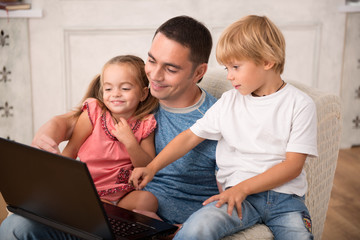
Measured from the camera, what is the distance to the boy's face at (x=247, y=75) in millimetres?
1142

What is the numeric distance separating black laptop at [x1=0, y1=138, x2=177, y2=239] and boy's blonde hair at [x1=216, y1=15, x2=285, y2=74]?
495 millimetres

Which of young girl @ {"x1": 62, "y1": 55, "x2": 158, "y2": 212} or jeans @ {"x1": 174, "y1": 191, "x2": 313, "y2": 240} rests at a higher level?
young girl @ {"x1": 62, "y1": 55, "x2": 158, "y2": 212}

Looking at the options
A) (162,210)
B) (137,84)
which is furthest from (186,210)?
(137,84)

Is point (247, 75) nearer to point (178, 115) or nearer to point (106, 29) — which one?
point (178, 115)

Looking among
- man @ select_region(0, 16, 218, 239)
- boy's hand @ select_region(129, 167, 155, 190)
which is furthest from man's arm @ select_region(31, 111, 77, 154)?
boy's hand @ select_region(129, 167, 155, 190)

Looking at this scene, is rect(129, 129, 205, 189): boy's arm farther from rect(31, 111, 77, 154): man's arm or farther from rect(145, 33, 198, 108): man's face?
rect(31, 111, 77, 154): man's arm

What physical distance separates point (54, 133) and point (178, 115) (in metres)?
0.41

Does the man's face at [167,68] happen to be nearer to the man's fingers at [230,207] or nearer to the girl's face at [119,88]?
the girl's face at [119,88]

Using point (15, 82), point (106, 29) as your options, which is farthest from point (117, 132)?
point (15, 82)

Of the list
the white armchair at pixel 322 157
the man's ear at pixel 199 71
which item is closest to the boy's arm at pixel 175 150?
the man's ear at pixel 199 71

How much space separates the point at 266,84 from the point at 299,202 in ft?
1.09

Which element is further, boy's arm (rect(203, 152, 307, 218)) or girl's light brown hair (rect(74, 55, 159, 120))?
girl's light brown hair (rect(74, 55, 159, 120))

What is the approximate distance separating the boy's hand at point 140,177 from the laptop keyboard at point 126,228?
0.43 feet

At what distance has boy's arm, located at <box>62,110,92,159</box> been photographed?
4.65 feet
